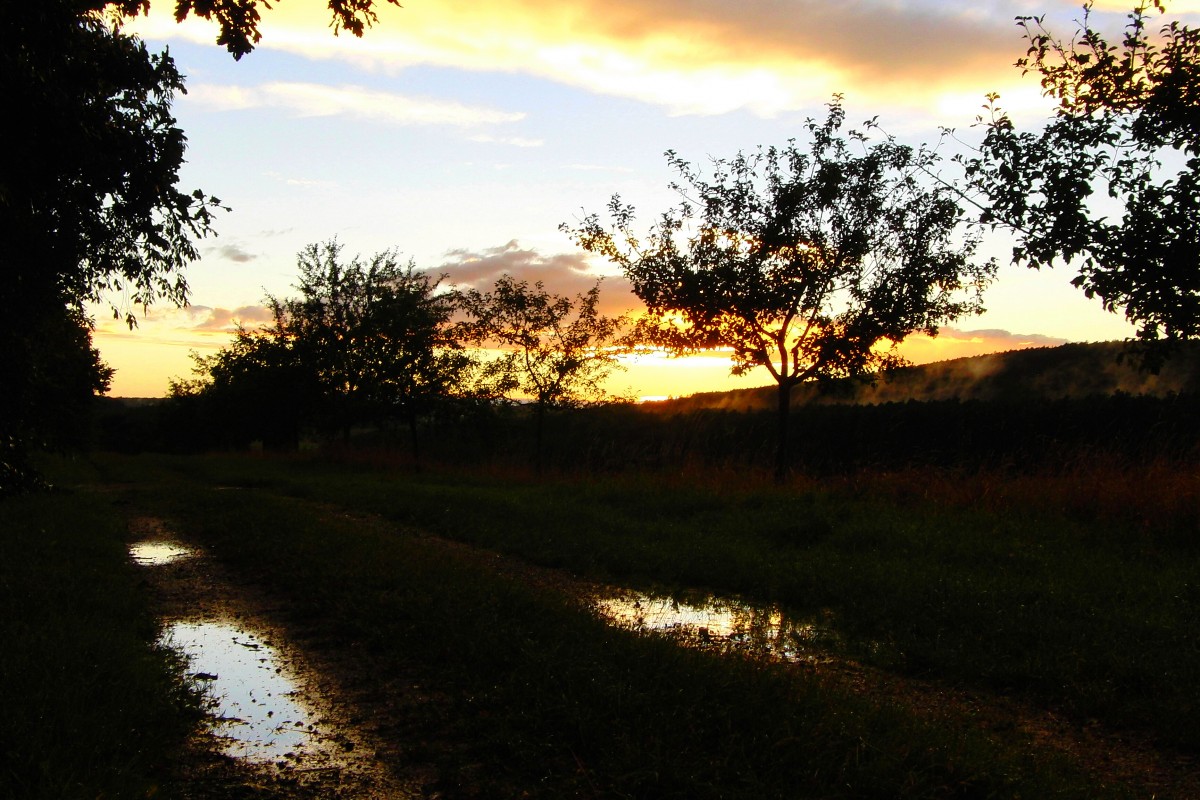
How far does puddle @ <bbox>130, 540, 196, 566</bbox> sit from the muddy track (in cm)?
283

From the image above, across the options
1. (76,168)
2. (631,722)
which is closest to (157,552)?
(76,168)

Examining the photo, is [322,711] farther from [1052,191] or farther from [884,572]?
[1052,191]

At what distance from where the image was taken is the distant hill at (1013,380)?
25.8 m

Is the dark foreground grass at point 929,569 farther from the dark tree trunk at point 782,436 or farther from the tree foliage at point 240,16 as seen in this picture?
the tree foliage at point 240,16

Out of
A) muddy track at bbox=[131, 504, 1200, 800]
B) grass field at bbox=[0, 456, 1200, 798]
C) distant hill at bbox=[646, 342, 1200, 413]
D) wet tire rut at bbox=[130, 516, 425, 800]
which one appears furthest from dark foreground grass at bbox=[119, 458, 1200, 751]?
distant hill at bbox=[646, 342, 1200, 413]

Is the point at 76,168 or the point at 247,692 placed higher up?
the point at 76,168

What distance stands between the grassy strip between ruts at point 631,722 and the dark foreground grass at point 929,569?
1.28m

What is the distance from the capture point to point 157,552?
10430 millimetres

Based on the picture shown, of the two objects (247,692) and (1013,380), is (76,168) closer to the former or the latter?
(247,692)

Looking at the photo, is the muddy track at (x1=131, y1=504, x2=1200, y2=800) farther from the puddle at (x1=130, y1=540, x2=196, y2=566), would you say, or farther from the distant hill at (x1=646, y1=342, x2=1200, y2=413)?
the distant hill at (x1=646, y1=342, x2=1200, y2=413)

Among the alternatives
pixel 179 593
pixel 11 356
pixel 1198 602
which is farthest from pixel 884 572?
pixel 11 356

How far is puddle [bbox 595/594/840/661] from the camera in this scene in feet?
20.5

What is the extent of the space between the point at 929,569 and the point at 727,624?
2682mm

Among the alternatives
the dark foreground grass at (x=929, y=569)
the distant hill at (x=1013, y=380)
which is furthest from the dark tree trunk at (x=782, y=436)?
the distant hill at (x=1013, y=380)
